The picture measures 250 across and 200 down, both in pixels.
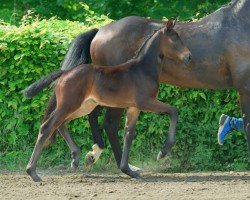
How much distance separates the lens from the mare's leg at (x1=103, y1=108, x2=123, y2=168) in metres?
11.0

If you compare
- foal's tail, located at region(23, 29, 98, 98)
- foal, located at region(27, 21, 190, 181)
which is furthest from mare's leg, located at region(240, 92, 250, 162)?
foal's tail, located at region(23, 29, 98, 98)

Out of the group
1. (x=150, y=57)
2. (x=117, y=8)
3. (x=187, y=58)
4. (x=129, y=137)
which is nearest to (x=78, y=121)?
(x=129, y=137)

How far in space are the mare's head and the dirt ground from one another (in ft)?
4.72

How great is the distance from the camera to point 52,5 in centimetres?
1684

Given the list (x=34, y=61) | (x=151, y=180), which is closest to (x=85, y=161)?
(x=151, y=180)

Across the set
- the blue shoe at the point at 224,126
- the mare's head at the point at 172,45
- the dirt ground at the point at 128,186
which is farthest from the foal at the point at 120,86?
the blue shoe at the point at 224,126

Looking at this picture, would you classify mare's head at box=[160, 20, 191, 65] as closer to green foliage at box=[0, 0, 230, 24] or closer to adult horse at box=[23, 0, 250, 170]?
adult horse at box=[23, 0, 250, 170]

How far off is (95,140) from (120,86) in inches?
47.1

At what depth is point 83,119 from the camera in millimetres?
11781

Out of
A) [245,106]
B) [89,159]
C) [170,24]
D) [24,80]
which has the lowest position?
[89,159]

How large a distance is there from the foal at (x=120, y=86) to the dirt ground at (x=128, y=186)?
1.42 ft

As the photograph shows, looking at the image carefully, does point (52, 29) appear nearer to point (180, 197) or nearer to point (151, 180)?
point (151, 180)

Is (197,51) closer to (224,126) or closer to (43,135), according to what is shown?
(224,126)

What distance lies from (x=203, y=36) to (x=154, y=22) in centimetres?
66
